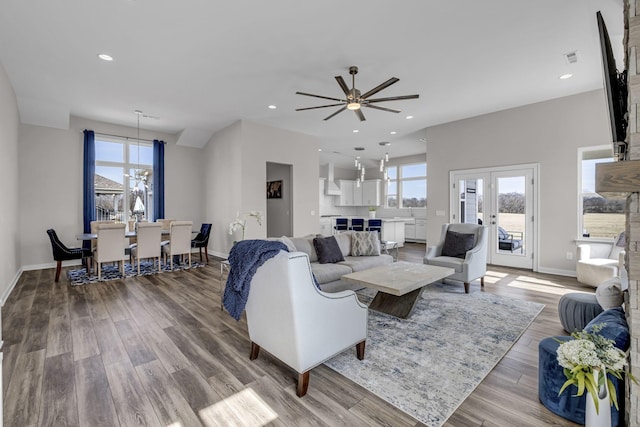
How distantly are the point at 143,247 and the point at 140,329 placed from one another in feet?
9.35

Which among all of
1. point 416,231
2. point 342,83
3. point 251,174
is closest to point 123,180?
point 251,174

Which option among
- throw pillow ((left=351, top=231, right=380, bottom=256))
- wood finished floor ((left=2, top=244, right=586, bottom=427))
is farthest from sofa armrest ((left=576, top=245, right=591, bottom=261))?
throw pillow ((left=351, top=231, right=380, bottom=256))

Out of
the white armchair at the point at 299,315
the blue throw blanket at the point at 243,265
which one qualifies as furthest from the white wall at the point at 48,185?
the white armchair at the point at 299,315

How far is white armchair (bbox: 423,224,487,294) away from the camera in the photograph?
414 centimetres

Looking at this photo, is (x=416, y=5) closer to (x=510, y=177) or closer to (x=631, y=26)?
(x=631, y=26)

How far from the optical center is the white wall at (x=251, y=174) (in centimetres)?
634

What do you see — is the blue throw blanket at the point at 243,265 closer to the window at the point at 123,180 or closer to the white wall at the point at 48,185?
the window at the point at 123,180

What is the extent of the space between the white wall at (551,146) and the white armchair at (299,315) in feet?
16.3

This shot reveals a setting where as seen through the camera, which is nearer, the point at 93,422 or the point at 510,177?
the point at 93,422

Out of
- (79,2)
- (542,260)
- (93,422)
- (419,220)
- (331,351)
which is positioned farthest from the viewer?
(419,220)

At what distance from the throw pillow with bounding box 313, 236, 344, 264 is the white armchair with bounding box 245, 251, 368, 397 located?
182 centimetres

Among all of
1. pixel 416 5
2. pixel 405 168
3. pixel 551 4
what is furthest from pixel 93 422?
pixel 405 168

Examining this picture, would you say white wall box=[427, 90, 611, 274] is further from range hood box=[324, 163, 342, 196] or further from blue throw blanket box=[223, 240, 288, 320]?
blue throw blanket box=[223, 240, 288, 320]

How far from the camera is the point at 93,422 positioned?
174 centimetres
